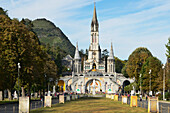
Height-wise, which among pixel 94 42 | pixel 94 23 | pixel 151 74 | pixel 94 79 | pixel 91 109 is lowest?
pixel 91 109

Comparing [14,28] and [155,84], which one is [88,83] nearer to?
[155,84]

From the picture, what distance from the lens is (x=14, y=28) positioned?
54281 millimetres

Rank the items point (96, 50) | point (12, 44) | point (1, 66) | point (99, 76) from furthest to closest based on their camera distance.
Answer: point (96, 50) → point (99, 76) → point (12, 44) → point (1, 66)

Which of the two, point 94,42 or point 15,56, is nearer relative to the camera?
point 15,56

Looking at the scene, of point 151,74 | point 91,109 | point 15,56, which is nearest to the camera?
point 91,109

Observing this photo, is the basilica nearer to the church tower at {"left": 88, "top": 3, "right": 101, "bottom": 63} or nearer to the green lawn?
the church tower at {"left": 88, "top": 3, "right": 101, "bottom": 63}

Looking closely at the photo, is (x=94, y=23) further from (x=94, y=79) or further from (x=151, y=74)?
(x=151, y=74)

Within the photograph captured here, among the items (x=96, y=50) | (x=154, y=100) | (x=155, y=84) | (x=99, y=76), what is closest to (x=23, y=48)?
(x=154, y=100)

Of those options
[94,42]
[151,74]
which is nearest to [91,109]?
[151,74]

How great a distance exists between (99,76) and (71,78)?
1478 centimetres

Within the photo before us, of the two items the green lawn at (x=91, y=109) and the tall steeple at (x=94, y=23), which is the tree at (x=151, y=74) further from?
the tall steeple at (x=94, y=23)

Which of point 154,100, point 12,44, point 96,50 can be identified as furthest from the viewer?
point 96,50

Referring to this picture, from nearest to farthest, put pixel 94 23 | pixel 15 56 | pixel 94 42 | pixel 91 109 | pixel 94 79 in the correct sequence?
pixel 91 109
pixel 15 56
pixel 94 79
pixel 94 23
pixel 94 42

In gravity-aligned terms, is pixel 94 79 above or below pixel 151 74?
below
